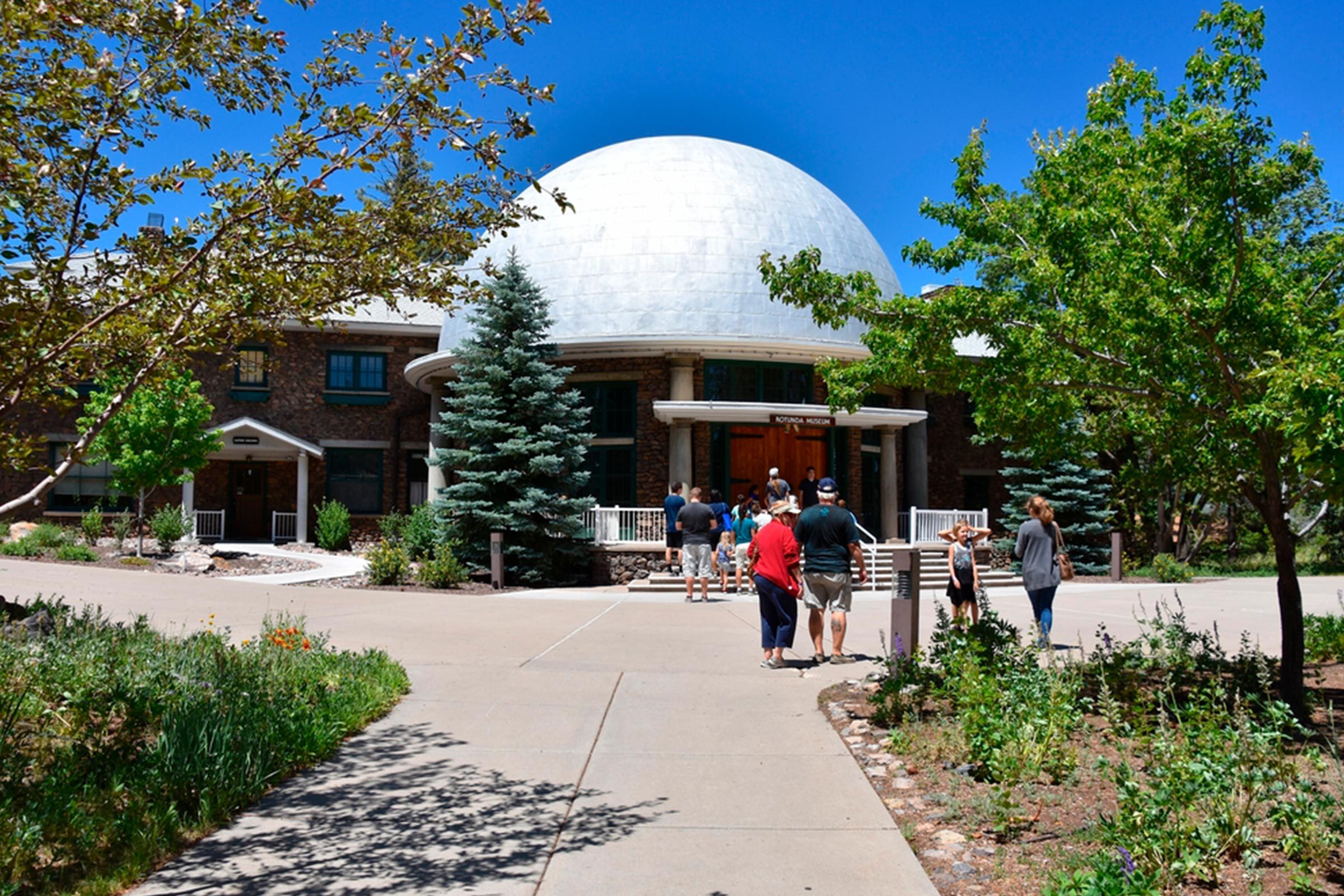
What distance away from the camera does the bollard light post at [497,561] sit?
1892 centimetres

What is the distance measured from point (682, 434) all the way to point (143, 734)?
1702 centimetres

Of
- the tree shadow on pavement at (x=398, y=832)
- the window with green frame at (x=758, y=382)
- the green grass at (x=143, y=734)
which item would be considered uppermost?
the window with green frame at (x=758, y=382)

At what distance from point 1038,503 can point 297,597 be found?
36.6ft

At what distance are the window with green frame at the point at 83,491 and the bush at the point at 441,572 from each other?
14.8m

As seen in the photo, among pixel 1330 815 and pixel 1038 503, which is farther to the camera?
pixel 1038 503

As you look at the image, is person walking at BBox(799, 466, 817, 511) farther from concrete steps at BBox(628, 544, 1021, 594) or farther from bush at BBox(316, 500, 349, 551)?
bush at BBox(316, 500, 349, 551)

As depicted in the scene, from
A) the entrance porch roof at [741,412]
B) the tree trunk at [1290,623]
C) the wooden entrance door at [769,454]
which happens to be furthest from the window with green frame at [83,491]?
the tree trunk at [1290,623]

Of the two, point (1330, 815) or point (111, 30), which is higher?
point (111, 30)

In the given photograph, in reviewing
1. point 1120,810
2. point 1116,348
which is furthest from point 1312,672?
point 1120,810

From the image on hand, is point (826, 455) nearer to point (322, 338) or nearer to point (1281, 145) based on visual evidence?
point (322, 338)

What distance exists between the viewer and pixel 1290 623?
7230mm

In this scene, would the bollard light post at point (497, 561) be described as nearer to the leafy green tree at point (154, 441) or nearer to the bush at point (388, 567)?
the bush at point (388, 567)

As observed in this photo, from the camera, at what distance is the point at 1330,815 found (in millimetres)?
4328

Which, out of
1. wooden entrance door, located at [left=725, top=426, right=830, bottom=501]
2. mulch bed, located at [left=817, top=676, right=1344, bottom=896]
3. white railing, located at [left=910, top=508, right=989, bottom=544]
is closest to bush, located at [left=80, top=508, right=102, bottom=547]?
wooden entrance door, located at [left=725, top=426, right=830, bottom=501]
